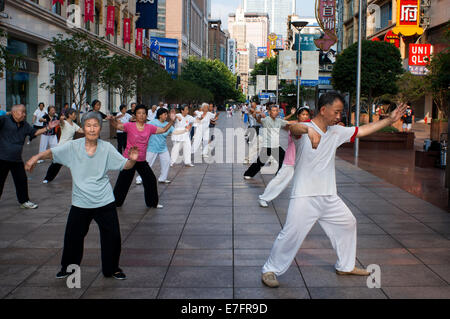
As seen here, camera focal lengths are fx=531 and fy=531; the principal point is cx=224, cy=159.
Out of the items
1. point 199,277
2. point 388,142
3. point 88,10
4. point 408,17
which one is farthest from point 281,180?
point 408,17

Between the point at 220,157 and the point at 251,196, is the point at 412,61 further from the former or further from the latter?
the point at 251,196

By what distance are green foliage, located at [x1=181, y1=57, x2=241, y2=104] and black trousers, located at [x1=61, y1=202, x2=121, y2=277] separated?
79.0 metres

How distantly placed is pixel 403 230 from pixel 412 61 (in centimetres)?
3130

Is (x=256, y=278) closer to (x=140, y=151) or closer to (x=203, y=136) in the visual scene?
(x=140, y=151)

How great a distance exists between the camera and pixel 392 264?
5531 millimetres

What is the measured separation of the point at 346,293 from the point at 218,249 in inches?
74.8

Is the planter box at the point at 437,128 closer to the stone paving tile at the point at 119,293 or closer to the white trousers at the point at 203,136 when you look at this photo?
the white trousers at the point at 203,136

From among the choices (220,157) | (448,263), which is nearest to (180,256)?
(448,263)

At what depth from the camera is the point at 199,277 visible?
200 inches

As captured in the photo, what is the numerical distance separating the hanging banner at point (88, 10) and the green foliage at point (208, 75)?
48394 millimetres

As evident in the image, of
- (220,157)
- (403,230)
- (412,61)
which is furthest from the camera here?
(412,61)

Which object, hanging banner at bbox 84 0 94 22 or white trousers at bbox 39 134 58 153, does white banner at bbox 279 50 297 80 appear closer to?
hanging banner at bbox 84 0 94 22

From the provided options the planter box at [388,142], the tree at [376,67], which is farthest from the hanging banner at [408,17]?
the planter box at [388,142]

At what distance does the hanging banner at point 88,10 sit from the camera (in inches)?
1320
